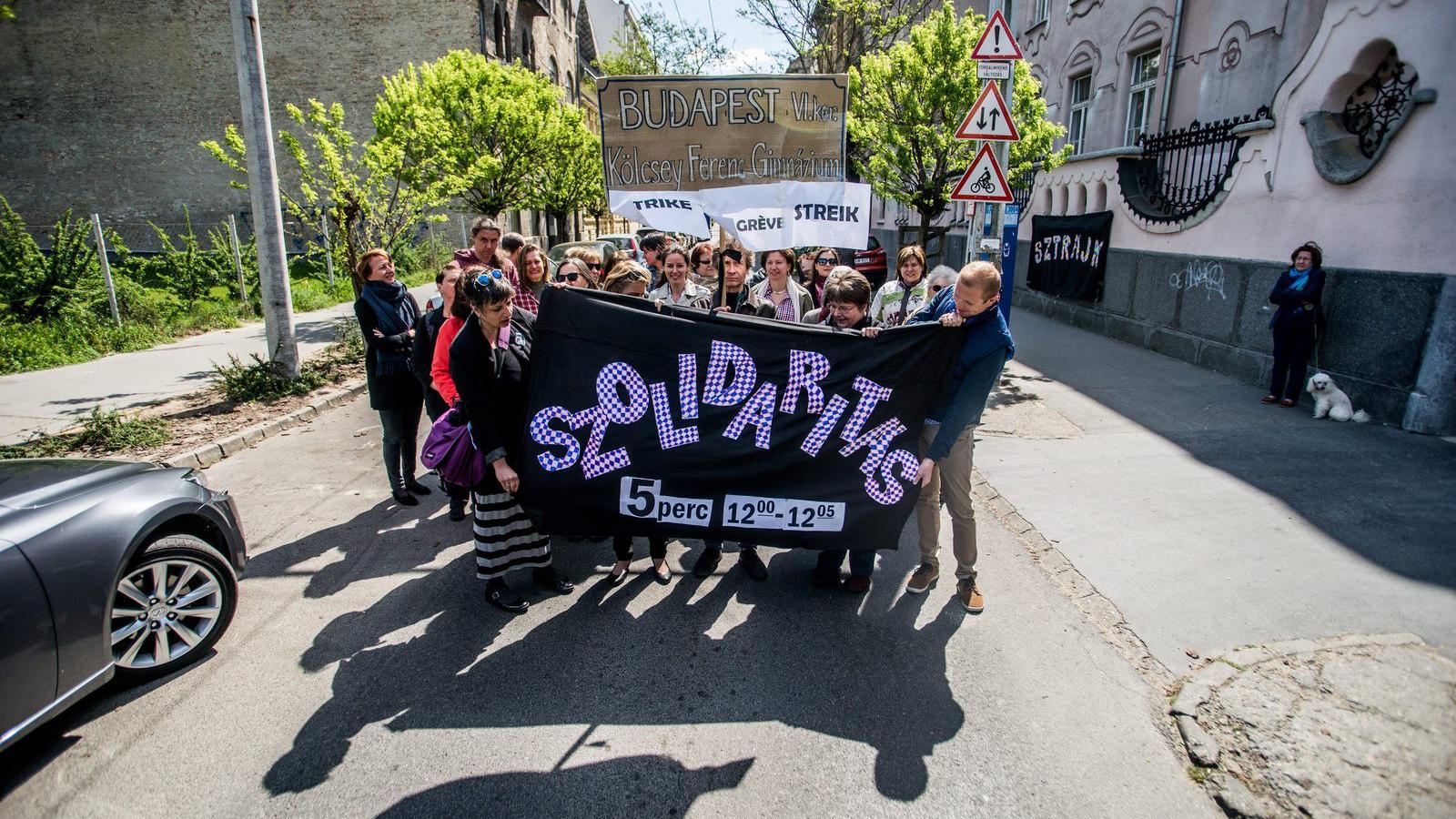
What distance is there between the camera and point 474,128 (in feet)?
59.5

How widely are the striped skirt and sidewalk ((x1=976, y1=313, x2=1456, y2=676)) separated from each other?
290 cm

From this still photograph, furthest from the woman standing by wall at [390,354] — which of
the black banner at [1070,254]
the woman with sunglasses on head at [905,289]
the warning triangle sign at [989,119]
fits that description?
the black banner at [1070,254]

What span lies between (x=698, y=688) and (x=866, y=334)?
200 cm

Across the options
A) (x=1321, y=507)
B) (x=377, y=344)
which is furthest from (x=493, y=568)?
(x=1321, y=507)

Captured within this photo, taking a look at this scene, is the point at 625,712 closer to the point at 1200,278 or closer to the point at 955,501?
the point at 955,501

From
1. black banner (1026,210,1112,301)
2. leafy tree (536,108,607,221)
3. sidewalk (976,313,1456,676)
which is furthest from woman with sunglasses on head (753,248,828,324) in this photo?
leafy tree (536,108,607,221)

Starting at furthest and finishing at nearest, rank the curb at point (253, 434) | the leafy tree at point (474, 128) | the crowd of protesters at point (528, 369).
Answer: the leafy tree at point (474, 128), the curb at point (253, 434), the crowd of protesters at point (528, 369)

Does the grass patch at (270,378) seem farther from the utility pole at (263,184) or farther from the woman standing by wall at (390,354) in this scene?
the woman standing by wall at (390,354)

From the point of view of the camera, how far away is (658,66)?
4219 cm

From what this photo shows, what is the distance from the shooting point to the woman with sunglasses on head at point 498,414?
3.78 meters

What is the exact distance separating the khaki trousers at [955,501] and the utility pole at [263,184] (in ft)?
26.2

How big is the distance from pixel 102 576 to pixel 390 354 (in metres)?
2.65

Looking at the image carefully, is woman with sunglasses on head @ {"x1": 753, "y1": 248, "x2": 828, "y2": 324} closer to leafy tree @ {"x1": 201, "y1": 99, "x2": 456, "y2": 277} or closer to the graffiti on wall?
the graffiti on wall

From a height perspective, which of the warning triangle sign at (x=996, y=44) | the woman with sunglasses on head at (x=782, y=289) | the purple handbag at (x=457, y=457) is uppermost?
the warning triangle sign at (x=996, y=44)
